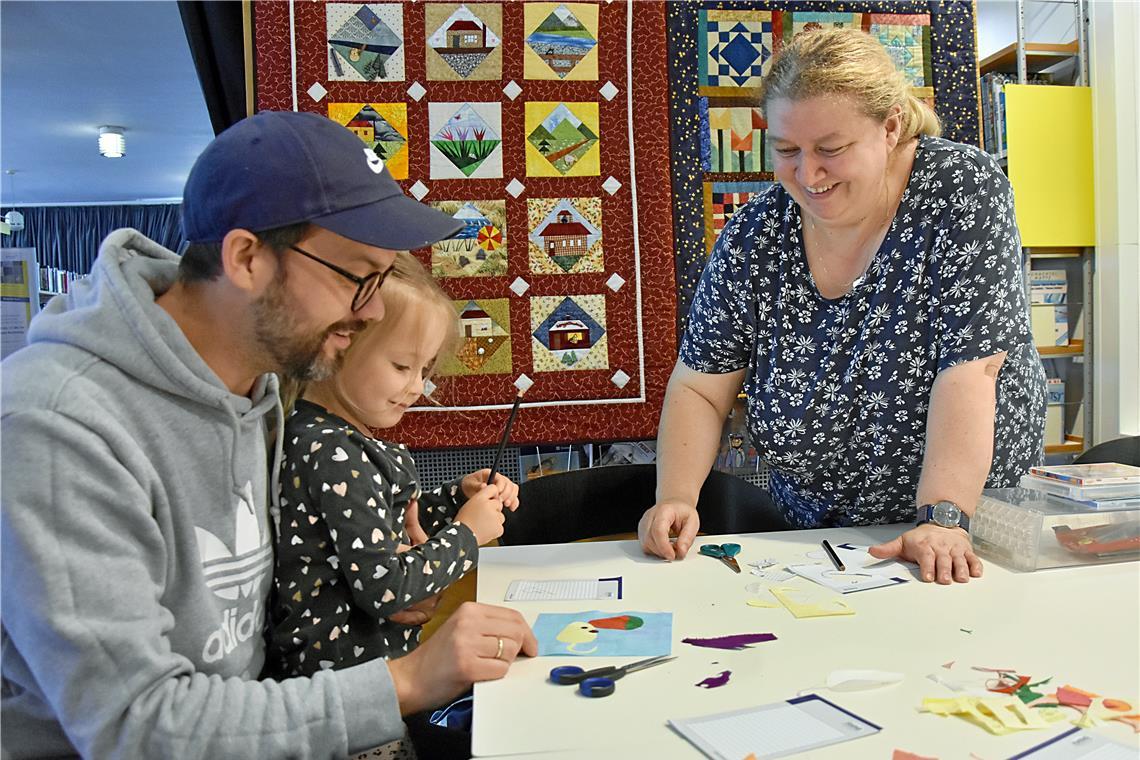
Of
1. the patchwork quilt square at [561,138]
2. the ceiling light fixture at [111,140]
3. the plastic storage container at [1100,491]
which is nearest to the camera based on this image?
the plastic storage container at [1100,491]

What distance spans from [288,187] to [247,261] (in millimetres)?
95

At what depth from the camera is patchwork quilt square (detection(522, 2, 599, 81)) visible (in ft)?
9.20

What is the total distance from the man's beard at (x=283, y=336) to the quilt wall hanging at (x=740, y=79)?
194cm

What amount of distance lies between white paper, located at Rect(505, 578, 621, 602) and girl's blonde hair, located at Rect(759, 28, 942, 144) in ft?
2.90

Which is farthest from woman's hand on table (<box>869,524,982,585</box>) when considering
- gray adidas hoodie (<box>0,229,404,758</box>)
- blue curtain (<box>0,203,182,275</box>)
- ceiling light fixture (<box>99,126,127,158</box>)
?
blue curtain (<box>0,203,182,275</box>)

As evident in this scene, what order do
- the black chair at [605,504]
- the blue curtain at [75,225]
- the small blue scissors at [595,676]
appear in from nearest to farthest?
1. the small blue scissors at [595,676]
2. the black chair at [605,504]
3. the blue curtain at [75,225]

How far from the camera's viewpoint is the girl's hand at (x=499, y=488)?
4.82 feet

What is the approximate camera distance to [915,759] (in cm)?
80

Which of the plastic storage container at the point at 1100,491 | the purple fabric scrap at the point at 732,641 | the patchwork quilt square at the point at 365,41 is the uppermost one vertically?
the patchwork quilt square at the point at 365,41

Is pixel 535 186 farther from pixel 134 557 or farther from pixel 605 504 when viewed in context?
pixel 134 557

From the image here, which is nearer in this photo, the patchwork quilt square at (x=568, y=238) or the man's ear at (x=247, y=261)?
the man's ear at (x=247, y=261)

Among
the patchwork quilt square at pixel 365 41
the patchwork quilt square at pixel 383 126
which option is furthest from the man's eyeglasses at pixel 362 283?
the patchwork quilt square at pixel 365 41

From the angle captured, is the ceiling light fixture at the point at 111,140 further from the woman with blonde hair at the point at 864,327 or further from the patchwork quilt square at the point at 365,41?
the woman with blonde hair at the point at 864,327

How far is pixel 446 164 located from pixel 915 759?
233 cm
